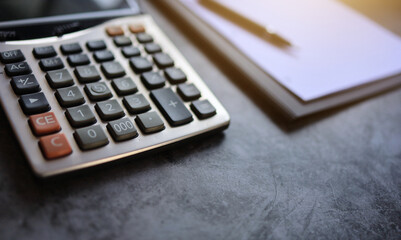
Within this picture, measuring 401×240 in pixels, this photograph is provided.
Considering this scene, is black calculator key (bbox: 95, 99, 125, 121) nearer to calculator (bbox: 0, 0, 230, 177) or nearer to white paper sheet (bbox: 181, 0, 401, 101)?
calculator (bbox: 0, 0, 230, 177)

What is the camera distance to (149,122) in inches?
12.0

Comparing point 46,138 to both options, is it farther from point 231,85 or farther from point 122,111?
point 231,85

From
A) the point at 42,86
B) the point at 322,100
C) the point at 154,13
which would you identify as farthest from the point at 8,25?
the point at 322,100

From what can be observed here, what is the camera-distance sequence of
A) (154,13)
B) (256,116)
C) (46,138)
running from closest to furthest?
1. (46,138)
2. (256,116)
3. (154,13)

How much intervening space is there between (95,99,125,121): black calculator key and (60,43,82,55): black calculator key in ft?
0.27

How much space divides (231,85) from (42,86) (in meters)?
0.21

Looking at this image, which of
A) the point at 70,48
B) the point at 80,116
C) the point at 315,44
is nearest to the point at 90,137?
the point at 80,116

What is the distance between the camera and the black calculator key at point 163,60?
38 cm

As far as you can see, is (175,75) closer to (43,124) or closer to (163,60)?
(163,60)

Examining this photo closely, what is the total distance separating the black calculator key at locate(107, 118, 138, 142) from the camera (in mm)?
285

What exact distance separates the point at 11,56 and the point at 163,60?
5.7 inches

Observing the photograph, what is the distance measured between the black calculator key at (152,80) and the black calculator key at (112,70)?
0.07 ft

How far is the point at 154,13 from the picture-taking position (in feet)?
1.71

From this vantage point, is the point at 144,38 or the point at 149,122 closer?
the point at 149,122
